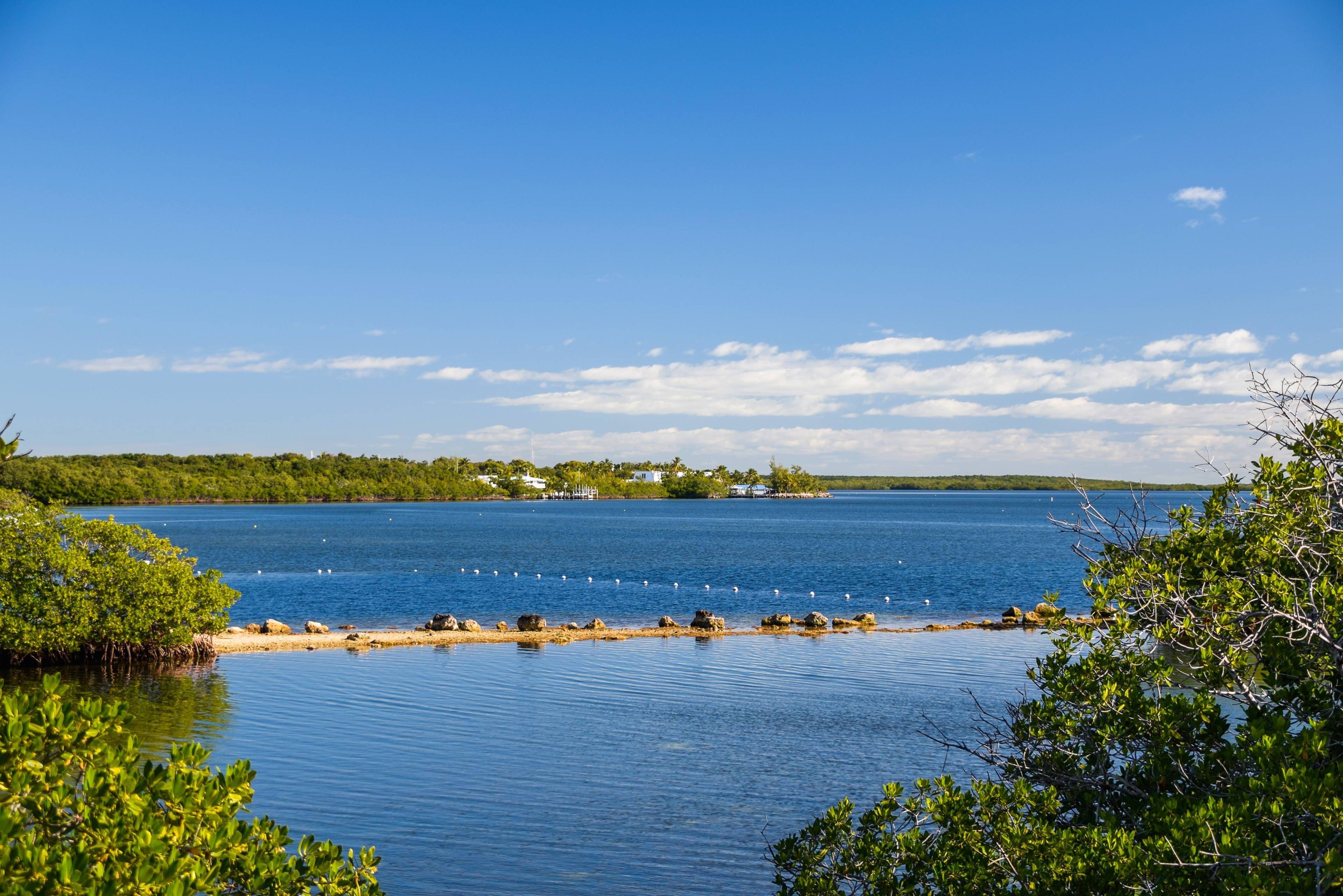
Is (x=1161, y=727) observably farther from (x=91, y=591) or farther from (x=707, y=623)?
(x=707, y=623)

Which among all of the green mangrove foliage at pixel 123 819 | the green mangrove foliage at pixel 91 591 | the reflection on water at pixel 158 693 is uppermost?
the green mangrove foliage at pixel 123 819

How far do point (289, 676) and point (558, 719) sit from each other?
1084 centimetres

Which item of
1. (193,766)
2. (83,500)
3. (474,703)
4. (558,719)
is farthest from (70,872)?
(83,500)

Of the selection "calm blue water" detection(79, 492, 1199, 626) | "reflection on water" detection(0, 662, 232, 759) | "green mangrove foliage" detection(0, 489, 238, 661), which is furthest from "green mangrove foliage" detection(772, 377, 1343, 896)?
"calm blue water" detection(79, 492, 1199, 626)

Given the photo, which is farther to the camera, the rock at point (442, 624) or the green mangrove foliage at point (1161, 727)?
the rock at point (442, 624)

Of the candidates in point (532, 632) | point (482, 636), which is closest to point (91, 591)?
point (482, 636)

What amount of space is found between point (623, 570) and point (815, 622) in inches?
1273

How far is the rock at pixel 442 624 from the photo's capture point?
3931cm

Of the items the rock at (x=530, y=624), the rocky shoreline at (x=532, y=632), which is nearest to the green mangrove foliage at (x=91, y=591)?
the rocky shoreline at (x=532, y=632)

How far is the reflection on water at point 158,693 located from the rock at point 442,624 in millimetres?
9620

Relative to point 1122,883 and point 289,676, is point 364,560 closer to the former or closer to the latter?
point 289,676

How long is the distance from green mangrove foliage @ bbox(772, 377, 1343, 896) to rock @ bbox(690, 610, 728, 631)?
1217 inches

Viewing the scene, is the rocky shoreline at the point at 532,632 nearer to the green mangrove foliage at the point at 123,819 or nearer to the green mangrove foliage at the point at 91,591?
the green mangrove foliage at the point at 91,591

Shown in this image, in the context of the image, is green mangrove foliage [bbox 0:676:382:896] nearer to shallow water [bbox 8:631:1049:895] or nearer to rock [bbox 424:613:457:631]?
shallow water [bbox 8:631:1049:895]
